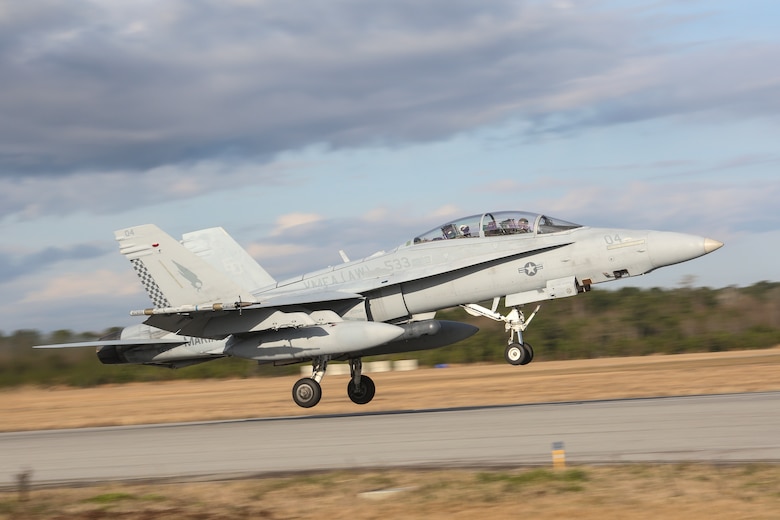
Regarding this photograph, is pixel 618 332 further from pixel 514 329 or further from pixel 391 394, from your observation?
pixel 514 329

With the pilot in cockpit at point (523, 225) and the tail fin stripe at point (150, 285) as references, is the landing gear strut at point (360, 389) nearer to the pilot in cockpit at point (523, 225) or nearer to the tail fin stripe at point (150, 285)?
the tail fin stripe at point (150, 285)

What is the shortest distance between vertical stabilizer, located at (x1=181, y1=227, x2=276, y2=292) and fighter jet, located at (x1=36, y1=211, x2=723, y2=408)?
2921 mm

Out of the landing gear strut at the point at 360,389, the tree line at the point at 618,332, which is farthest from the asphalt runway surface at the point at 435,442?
the tree line at the point at 618,332

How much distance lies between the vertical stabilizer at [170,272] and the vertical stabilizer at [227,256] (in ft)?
13.4

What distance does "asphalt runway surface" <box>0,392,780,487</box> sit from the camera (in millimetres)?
11227

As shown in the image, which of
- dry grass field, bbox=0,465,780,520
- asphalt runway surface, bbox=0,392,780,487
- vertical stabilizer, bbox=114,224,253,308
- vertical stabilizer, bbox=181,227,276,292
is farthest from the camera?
vertical stabilizer, bbox=181,227,276,292

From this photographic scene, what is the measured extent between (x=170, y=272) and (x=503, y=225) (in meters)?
7.30

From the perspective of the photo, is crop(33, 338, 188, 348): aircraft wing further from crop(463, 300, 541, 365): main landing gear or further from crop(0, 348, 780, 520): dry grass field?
crop(0, 348, 780, 520): dry grass field

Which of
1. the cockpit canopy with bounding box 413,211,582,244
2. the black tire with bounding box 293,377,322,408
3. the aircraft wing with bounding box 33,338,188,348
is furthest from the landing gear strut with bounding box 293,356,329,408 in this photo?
the cockpit canopy with bounding box 413,211,582,244

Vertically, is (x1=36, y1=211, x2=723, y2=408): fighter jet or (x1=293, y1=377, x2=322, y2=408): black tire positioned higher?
(x1=36, y1=211, x2=723, y2=408): fighter jet

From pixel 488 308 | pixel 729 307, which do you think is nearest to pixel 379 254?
pixel 488 308

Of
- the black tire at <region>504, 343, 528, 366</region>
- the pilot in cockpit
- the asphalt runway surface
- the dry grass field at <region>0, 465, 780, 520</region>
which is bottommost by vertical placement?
the dry grass field at <region>0, 465, 780, 520</region>

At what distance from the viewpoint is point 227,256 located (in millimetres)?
24859

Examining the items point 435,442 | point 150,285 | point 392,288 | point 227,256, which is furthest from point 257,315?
point 435,442
